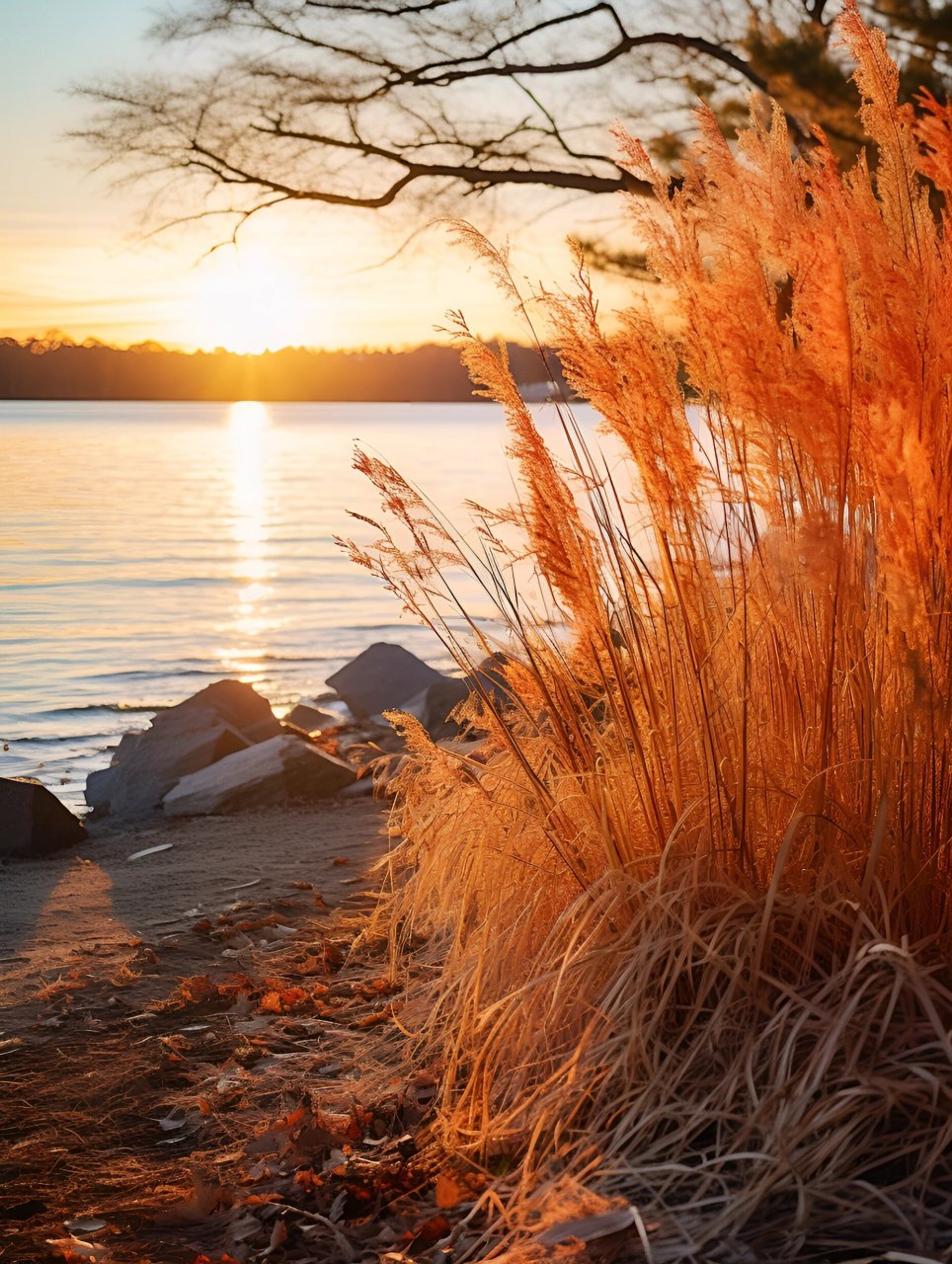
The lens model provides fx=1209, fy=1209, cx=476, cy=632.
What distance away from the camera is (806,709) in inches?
112

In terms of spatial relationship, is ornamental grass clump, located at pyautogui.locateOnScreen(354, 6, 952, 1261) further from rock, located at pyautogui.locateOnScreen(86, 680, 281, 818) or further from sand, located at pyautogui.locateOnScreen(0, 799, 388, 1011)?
rock, located at pyautogui.locateOnScreen(86, 680, 281, 818)

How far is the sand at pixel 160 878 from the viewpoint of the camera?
14.9 feet

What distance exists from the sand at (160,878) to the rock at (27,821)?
131 millimetres

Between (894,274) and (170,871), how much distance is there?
14.2 ft

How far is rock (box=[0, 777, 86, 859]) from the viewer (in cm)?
630

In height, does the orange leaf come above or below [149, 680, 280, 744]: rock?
above

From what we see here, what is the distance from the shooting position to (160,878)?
17.9 ft

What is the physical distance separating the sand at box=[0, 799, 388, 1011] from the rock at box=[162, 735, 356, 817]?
130mm

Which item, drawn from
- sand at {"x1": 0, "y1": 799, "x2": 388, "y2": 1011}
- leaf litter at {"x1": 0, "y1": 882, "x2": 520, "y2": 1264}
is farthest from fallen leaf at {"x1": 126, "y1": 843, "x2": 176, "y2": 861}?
leaf litter at {"x1": 0, "y1": 882, "x2": 520, "y2": 1264}

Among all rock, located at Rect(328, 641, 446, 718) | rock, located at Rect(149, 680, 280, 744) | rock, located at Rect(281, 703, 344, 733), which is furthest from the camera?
rock, located at Rect(328, 641, 446, 718)

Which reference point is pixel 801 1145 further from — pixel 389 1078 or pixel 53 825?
pixel 53 825

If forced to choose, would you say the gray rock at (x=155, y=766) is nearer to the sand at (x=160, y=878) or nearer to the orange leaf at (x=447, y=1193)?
the sand at (x=160, y=878)

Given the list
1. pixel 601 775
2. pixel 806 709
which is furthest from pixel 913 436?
pixel 601 775

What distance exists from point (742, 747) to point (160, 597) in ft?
47.6
